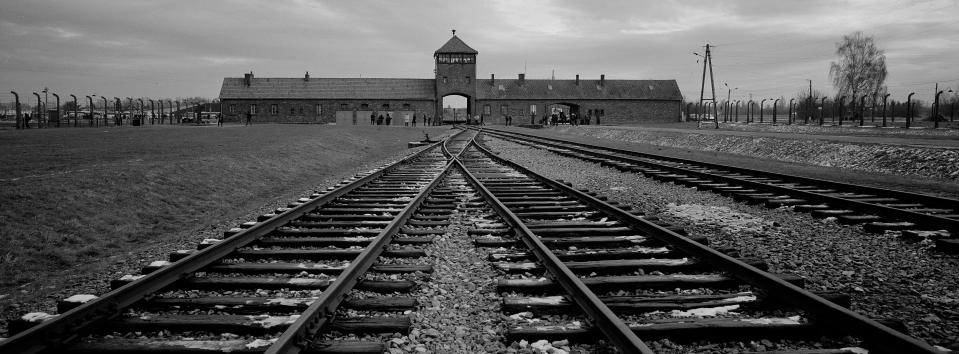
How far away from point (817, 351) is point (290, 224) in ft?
17.0

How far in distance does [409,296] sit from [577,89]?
7744 centimetres

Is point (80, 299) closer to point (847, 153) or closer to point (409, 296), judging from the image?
point (409, 296)

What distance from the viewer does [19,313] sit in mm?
3951

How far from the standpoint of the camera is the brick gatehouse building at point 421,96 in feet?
238

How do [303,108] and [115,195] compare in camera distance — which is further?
[303,108]

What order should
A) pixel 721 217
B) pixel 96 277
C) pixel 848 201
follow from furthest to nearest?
pixel 848 201 → pixel 721 217 → pixel 96 277

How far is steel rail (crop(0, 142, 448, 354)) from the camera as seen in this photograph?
284 centimetres

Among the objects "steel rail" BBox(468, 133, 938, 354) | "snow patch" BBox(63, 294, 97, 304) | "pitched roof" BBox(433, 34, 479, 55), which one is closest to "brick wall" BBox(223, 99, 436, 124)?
"pitched roof" BBox(433, 34, 479, 55)

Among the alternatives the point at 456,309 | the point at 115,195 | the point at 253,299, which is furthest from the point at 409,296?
the point at 115,195

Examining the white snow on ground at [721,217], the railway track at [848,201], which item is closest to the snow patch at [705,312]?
→ the white snow on ground at [721,217]

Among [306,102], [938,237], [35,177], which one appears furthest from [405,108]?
[938,237]

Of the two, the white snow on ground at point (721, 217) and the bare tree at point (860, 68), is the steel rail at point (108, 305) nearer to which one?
the white snow on ground at point (721, 217)

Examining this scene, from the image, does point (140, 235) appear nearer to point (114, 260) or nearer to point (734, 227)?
point (114, 260)

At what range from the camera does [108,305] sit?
11.1 ft
